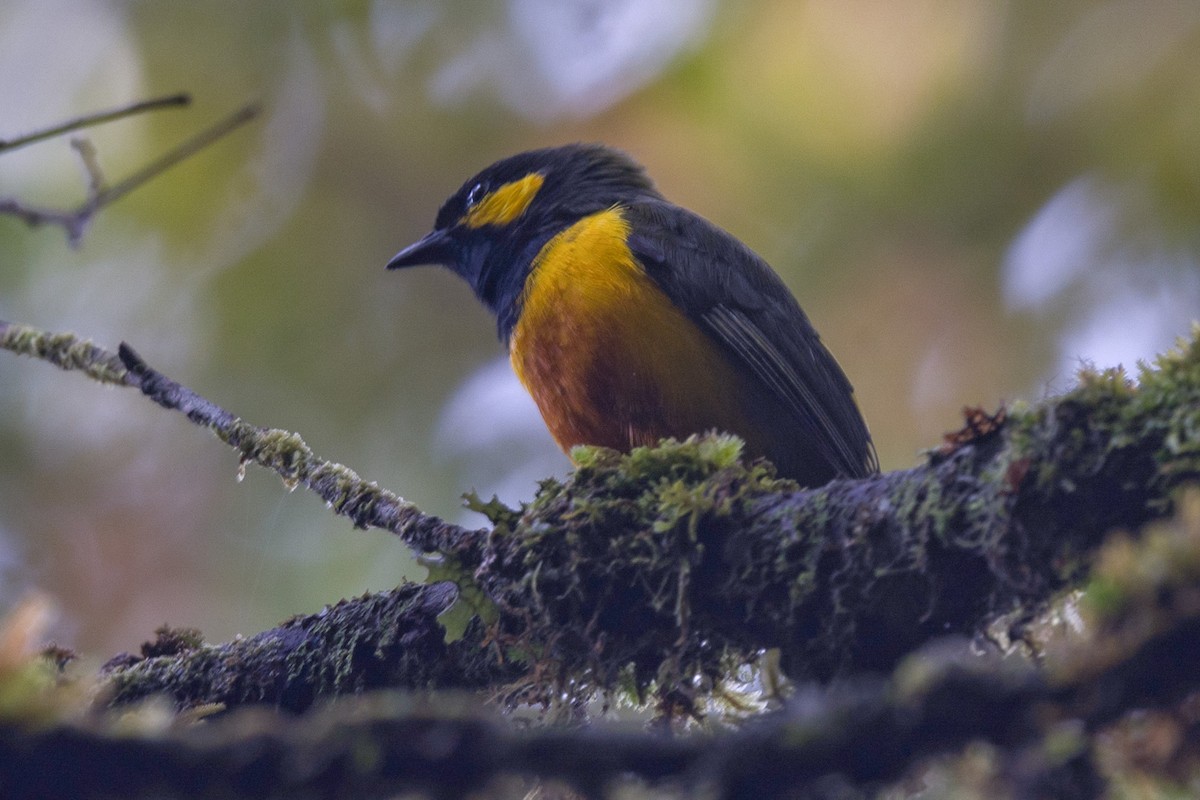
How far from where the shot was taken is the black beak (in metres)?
5.30

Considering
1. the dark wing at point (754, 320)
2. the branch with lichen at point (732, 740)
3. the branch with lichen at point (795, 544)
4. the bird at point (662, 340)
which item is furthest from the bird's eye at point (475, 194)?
the branch with lichen at point (732, 740)

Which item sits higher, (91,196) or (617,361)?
(91,196)

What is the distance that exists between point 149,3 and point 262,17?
70 centimetres

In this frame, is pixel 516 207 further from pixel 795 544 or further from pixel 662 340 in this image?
pixel 795 544

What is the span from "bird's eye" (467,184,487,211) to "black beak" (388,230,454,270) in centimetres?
A: 19

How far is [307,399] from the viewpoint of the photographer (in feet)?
22.5

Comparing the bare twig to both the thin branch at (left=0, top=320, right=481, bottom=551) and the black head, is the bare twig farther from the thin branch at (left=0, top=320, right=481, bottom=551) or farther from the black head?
the black head

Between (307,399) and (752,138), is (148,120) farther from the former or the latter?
(752,138)

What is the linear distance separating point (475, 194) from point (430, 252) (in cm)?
36

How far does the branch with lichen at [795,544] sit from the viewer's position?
2039mm

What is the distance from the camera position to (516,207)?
5023 millimetres

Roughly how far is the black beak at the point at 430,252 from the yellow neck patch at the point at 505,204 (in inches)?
5.4

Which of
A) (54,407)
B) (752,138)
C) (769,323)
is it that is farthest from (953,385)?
(54,407)

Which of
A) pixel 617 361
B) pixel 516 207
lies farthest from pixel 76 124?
pixel 516 207
